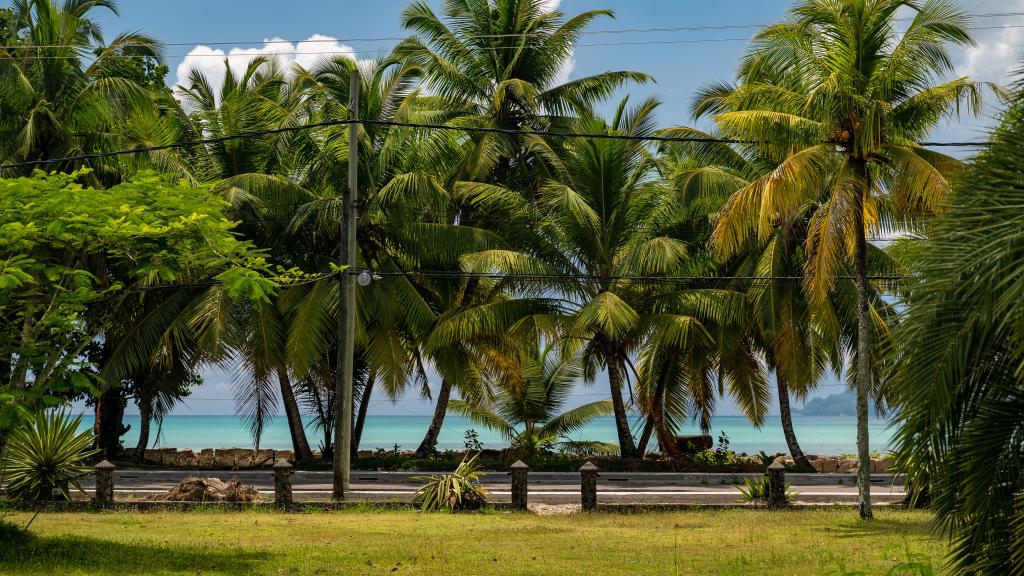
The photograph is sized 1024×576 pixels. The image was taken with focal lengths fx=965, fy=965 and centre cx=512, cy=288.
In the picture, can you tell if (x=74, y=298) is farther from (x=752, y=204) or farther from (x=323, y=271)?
(x=323, y=271)

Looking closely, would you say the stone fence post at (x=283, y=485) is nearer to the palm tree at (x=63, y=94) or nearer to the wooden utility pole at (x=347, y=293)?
the wooden utility pole at (x=347, y=293)

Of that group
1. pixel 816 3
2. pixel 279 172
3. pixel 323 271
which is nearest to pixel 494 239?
pixel 323 271

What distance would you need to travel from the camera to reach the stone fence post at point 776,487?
58.9 feet

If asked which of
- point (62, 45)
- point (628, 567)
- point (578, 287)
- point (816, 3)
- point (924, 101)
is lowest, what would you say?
point (628, 567)

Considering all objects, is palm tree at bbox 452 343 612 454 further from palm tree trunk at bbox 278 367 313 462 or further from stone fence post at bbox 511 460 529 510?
stone fence post at bbox 511 460 529 510

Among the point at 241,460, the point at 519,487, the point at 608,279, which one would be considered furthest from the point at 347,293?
the point at 241,460

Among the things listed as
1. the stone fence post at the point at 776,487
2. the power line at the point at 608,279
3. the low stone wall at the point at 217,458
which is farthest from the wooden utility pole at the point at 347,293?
the low stone wall at the point at 217,458

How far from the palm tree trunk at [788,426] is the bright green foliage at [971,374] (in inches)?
714

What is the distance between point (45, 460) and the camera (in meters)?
17.4

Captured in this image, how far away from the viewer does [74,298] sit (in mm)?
11969

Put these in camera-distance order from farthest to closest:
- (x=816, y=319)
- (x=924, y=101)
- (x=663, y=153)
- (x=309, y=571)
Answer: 1. (x=663, y=153)
2. (x=816, y=319)
3. (x=924, y=101)
4. (x=309, y=571)

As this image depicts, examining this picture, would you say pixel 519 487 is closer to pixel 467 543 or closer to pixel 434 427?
pixel 467 543

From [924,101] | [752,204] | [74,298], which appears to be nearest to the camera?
[74,298]

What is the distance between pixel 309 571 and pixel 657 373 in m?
15.7
